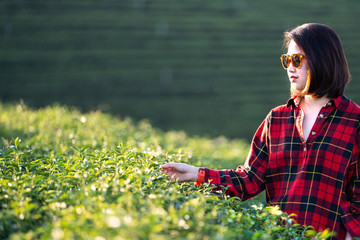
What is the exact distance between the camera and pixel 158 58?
1154 centimetres

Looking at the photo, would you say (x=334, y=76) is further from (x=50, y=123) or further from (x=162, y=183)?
(x=50, y=123)

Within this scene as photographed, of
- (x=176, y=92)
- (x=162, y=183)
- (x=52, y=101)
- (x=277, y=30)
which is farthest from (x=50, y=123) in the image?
(x=277, y=30)

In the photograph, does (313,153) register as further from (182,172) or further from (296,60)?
(182,172)

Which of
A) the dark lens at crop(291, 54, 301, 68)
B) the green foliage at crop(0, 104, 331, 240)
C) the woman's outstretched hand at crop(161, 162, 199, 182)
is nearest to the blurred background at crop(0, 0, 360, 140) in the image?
the woman's outstretched hand at crop(161, 162, 199, 182)

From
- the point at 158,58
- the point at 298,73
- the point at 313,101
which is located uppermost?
the point at 298,73

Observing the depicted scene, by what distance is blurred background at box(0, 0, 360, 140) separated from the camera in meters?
10.6

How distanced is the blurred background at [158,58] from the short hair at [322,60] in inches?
319

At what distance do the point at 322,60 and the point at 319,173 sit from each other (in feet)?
2.02

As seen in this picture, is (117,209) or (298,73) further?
(298,73)

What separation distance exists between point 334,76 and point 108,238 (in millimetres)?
1613

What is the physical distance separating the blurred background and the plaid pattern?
7.97 meters

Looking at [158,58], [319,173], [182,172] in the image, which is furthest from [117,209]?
[158,58]

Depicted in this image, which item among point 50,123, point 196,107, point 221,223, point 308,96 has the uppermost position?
point 308,96

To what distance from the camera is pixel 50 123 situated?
5.11 metres
